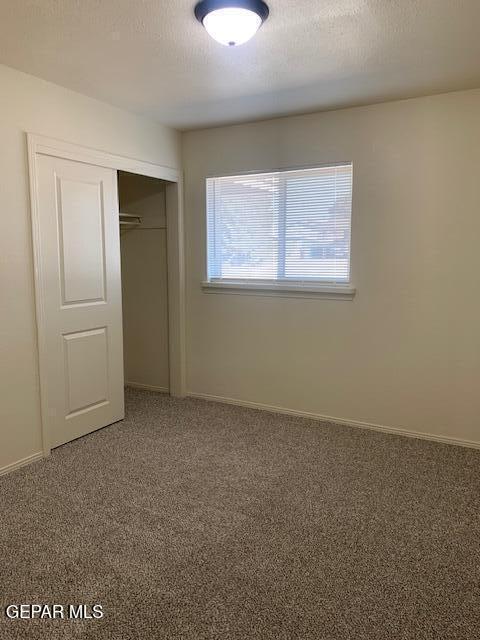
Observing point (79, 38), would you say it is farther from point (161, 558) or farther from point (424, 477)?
point (424, 477)

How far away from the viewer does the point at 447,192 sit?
3252 millimetres

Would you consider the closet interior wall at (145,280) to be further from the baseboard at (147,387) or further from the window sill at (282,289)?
the window sill at (282,289)

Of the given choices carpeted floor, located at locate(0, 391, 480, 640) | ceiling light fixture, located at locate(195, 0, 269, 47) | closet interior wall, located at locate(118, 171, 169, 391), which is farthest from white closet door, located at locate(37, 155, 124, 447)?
ceiling light fixture, located at locate(195, 0, 269, 47)

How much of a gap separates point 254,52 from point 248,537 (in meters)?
2.53

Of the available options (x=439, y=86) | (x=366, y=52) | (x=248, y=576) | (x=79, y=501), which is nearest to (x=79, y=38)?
(x=366, y=52)

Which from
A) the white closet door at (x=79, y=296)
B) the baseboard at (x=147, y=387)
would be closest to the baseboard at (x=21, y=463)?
the white closet door at (x=79, y=296)

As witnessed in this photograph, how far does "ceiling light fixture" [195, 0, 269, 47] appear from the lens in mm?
2020

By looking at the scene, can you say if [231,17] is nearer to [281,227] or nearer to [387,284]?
[281,227]

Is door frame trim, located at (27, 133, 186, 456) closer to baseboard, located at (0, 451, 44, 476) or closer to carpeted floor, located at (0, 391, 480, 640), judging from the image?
baseboard, located at (0, 451, 44, 476)

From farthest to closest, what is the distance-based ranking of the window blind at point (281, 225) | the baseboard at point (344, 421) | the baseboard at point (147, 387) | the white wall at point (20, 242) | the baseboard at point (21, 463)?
the baseboard at point (147, 387)
the window blind at point (281, 225)
the baseboard at point (344, 421)
the baseboard at point (21, 463)
the white wall at point (20, 242)

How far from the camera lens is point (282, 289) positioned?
3.92m

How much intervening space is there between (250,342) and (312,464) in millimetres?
1361

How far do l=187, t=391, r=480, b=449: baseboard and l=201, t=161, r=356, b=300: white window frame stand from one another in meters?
1.00

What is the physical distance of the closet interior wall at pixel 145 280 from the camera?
4.46 m
